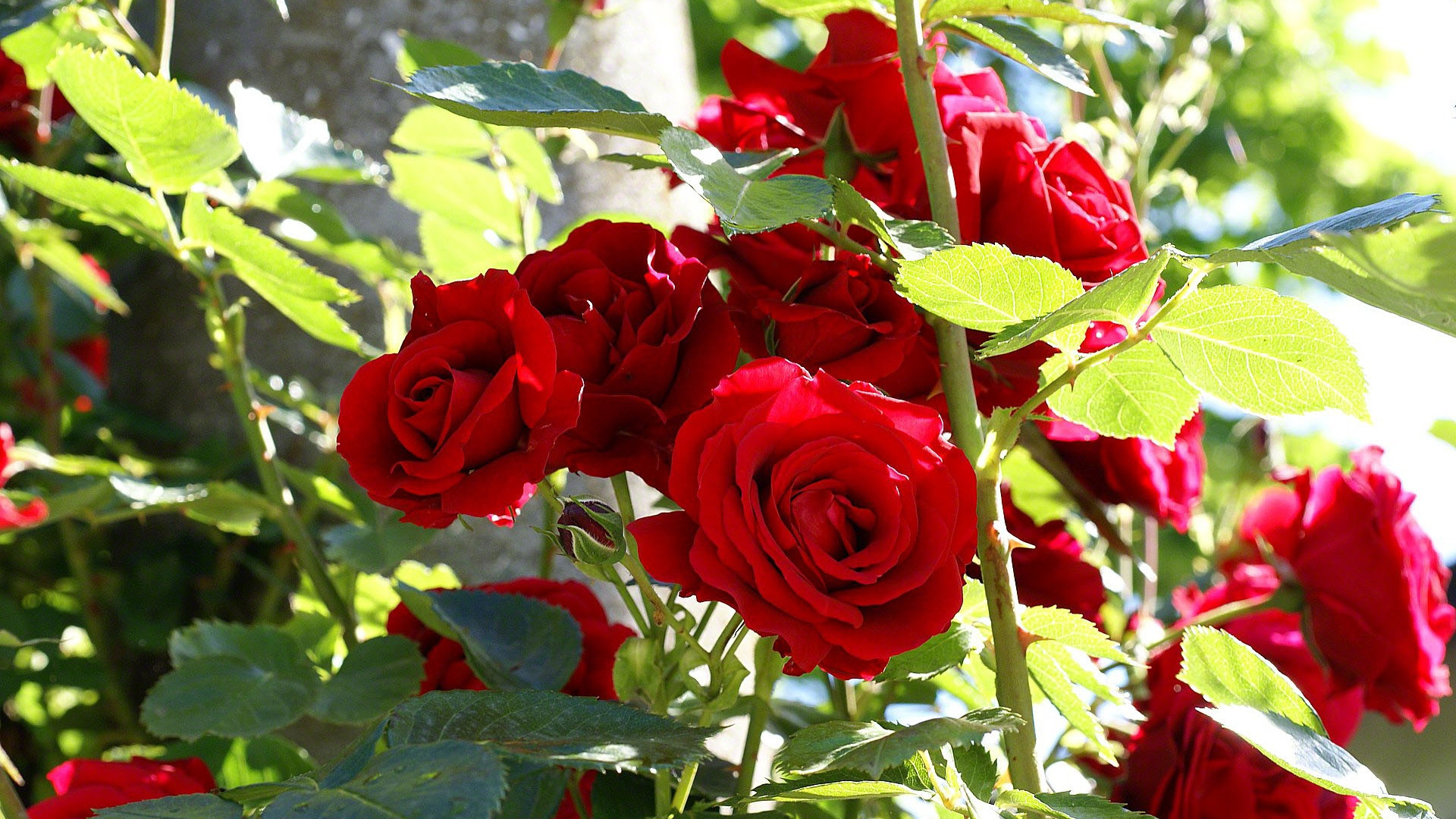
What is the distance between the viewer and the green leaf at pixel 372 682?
0.52 metres

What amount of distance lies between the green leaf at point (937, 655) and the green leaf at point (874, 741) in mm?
33

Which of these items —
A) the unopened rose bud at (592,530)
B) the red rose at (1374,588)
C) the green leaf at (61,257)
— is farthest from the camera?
the green leaf at (61,257)

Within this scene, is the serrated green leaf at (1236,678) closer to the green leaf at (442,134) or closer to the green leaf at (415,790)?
the green leaf at (415,790)

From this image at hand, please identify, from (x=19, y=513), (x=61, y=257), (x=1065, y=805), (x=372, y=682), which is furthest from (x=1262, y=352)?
(x=61, y=257)

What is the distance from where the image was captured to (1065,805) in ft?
1.16

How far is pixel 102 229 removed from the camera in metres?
1.15

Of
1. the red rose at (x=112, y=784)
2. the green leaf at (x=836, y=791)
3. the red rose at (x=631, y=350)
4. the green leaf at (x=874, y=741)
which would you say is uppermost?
the red rose at (x=631, y=350)

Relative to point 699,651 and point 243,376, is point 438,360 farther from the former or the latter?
point 243,376

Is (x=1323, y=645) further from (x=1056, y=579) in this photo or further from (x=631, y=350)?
(x=631, y=350)

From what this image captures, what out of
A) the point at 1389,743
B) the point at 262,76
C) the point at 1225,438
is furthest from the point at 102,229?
the point at 1225,438

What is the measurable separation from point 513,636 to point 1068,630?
233 mm

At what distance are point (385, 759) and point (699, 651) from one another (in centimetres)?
11

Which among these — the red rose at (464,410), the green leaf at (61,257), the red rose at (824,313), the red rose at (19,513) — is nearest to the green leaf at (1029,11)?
the red rose at (824,313)

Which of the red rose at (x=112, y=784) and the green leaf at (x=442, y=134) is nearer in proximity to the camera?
the red rose at (x=112, y=784)
